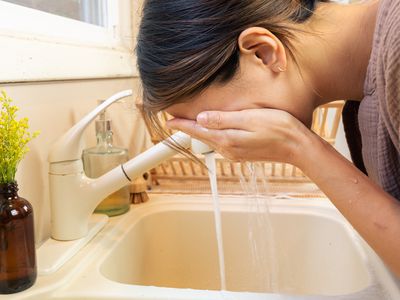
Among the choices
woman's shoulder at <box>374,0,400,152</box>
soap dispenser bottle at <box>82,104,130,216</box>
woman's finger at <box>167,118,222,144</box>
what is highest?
woman's shoulder at <box>374,0,400,152</box>

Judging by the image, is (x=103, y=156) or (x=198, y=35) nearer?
(x=198, y=35)

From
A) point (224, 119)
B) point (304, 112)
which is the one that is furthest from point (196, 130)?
point (304, 112)

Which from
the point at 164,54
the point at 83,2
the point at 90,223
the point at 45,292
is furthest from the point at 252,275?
the point at 83,2

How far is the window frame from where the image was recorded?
0.67 m

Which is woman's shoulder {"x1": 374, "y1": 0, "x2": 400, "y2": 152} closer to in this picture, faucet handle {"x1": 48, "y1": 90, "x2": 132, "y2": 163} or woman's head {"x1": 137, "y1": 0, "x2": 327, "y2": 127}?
woman's head {"x1": 137, "y1": 0, "x2": 327, "y2": 127}

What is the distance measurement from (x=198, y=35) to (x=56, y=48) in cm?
38

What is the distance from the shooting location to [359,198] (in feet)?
1.80

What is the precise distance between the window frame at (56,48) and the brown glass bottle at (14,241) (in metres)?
0.18

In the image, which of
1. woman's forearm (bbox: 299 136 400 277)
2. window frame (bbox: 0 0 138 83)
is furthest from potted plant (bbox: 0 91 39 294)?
woman's forearm (bbox: 299 136 400 277)

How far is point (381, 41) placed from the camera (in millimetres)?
479

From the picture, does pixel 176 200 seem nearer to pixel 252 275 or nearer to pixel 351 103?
pixel 252 275

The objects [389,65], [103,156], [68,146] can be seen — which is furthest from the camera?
[103,156]

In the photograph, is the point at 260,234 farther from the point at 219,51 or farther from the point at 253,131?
the point at 219,51

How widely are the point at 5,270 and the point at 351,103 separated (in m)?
0.57
